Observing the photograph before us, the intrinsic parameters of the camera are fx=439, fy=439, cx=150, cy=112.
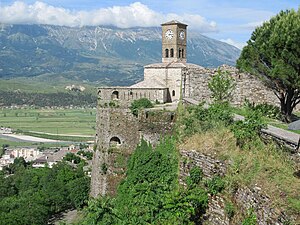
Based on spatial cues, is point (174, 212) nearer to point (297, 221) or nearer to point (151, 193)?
point (151, 193)

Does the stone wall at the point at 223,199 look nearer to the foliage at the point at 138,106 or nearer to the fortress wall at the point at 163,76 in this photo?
the foliage at the point at 138,106

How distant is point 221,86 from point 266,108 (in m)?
2.81

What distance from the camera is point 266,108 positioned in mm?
24719

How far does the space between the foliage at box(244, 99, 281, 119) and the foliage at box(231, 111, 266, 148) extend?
343 inches

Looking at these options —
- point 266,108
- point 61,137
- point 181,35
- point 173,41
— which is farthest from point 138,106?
point 61,137

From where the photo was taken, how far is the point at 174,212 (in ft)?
38.7

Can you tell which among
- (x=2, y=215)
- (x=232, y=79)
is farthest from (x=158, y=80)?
(x=2, y=215)

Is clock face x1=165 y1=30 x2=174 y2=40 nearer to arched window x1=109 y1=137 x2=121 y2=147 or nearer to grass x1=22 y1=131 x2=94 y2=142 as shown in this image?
arched window x1=109 y1=137 x2=121 y2=147

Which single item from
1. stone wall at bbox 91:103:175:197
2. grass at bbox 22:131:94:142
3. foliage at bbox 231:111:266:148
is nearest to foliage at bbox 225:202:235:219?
foliage at bbox 231:111:266:148

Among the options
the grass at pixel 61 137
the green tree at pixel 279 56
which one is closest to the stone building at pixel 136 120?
the green tree at pixel 279 56

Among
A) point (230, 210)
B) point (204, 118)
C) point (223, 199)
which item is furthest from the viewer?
point (204, 118)

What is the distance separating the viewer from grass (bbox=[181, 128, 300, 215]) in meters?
9.95

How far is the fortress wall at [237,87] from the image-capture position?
25.6 metres

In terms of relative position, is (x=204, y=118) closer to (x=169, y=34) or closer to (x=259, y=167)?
(x=259, y=167)
